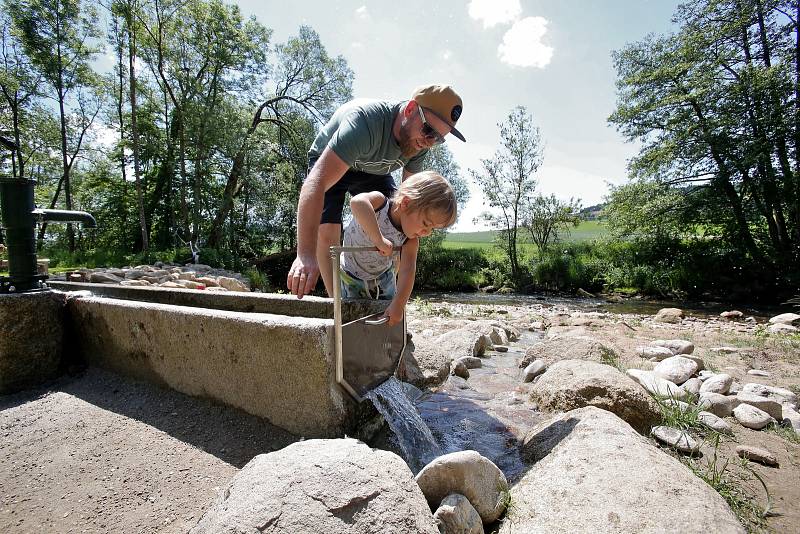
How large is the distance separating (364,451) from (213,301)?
2.22 metres

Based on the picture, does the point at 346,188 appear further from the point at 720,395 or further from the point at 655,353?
the point at 655,353

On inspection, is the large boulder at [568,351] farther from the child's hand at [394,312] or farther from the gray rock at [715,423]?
the child's hand at [394,312]

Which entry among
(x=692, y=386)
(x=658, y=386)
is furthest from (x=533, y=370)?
(x=692, y=386)

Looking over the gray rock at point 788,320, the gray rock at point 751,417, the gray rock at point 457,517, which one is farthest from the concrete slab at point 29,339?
the gray rock at point 788,320

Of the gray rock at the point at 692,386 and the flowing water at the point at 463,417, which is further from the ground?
the gray rock at the point at 692,386

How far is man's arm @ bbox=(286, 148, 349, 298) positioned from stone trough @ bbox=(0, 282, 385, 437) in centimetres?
21

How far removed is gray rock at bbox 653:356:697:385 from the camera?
3.10 metres

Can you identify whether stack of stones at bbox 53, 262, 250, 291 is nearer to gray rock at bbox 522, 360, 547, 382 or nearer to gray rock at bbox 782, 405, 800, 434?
gray rock at bbox 522, 360, 547, 382

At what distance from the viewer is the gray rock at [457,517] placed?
1286mm

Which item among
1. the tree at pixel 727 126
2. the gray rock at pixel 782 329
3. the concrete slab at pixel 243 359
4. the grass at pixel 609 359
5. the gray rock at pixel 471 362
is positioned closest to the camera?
the concrete slab at pixel 243 359

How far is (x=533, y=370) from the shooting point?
10.7ft

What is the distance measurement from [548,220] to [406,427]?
1855 centimetres

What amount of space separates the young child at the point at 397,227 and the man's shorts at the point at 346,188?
0.26 meters

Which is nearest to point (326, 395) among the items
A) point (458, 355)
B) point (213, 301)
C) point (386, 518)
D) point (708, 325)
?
point (386, 518)
